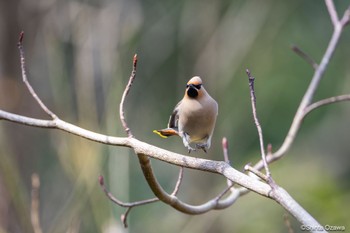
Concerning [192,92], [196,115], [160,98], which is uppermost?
[160,98]

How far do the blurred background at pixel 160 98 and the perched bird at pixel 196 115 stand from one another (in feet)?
2.85

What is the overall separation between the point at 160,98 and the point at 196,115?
4.64m

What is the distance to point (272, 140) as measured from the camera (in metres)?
7.94

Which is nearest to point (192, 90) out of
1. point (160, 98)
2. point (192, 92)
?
point (192, 92)

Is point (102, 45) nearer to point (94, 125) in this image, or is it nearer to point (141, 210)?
point (94, 125)

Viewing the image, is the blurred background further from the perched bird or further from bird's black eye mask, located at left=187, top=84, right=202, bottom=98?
bird's black eye mask, located at left=187, top=84, right=202, bottom=98

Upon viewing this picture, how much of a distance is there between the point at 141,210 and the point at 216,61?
172 centimetres

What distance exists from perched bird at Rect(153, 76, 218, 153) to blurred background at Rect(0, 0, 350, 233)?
869 millimetres

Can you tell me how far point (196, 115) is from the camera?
2801 millimetres

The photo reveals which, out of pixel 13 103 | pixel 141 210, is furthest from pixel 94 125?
pixel 141 210


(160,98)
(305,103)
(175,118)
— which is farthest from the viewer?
(160,98)

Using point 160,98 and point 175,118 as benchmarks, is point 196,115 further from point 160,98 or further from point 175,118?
point 160,98

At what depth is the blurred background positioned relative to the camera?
14.6ft

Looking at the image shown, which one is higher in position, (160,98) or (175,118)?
(160,98)
